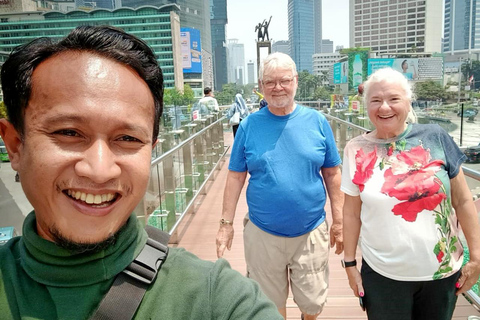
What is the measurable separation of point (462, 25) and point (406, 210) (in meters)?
193

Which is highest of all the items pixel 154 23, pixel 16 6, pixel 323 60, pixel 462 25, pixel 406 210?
pixel 462 25

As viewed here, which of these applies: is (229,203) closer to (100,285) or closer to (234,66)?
(100,285)

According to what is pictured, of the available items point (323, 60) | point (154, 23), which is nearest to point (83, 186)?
point (154, 23)

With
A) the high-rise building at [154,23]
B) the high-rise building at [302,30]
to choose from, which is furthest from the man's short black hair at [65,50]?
the high-rise building at [302,30]

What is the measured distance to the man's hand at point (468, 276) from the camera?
151 cm

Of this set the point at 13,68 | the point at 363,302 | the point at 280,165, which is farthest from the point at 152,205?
the point at 13,68

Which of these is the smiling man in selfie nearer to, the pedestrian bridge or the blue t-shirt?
the blue t-shirt

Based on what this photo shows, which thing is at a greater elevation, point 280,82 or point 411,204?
point 280,82

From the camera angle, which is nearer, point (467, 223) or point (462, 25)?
point (467, 223)

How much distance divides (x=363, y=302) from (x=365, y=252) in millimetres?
217

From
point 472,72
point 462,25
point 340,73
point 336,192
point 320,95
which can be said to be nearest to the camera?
point 336,192

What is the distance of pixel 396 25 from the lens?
111812mm

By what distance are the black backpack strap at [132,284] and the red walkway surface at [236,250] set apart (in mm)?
1973

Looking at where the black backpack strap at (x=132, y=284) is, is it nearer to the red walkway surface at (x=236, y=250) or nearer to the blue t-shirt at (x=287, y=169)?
the blue t-shirt at (x=287, y=169)
